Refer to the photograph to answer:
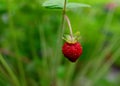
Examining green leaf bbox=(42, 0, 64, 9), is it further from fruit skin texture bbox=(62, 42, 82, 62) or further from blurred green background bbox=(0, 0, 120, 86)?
blurred green background bbox=(0, 0, 120, 86)

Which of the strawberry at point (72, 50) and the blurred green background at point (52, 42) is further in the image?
the blurred green background at point (52, 42)

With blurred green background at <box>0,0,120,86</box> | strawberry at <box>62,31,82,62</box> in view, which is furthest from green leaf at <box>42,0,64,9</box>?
blurred green background at <box>0,0,120,86</box>

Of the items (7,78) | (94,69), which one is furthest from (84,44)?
(7,78)

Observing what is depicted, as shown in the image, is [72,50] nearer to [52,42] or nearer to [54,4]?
[54,4]

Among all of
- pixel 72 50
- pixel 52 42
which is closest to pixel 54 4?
pixel 72 50

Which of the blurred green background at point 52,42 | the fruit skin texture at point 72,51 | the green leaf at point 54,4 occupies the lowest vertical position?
the blurred green background at point 52,42

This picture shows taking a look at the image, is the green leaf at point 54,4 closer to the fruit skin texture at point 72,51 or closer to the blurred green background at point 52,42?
the fruit skin texture at point 72,51

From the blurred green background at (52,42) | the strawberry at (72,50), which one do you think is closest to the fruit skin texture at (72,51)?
the strawberry at (72,50)

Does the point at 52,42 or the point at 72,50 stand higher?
the point at 72,50
